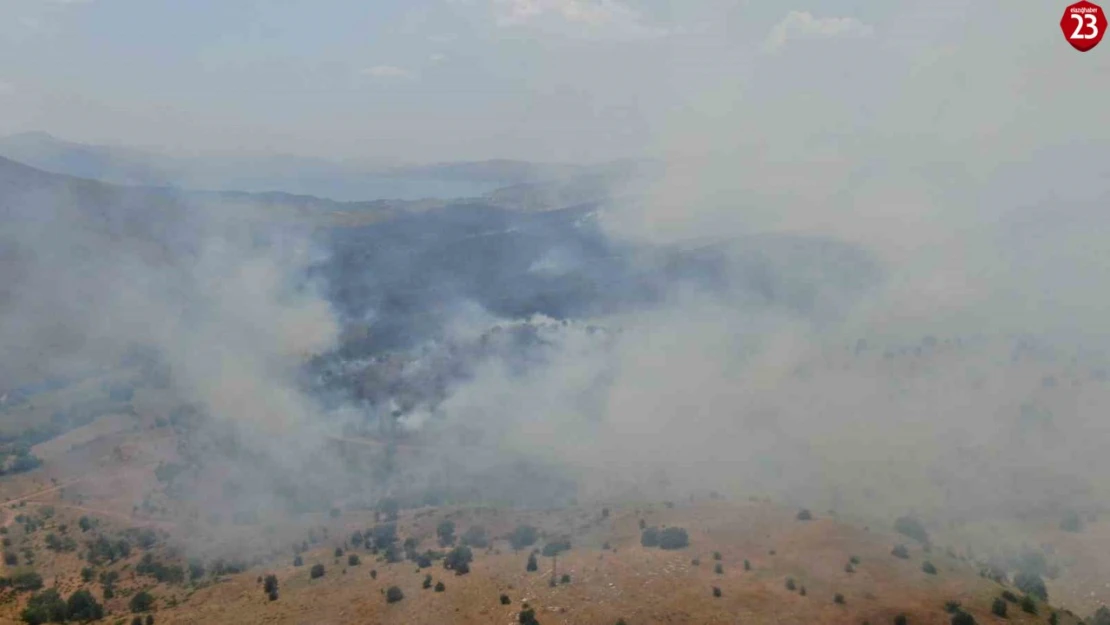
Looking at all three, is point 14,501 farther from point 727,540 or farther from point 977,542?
point 977,542

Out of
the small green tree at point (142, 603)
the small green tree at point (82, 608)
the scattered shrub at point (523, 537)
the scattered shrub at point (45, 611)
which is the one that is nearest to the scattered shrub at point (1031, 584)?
the scattered shrub at point (523, 537)

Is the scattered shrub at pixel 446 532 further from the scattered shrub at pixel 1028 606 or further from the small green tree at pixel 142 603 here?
the scattered shrub at pixel 1028 606

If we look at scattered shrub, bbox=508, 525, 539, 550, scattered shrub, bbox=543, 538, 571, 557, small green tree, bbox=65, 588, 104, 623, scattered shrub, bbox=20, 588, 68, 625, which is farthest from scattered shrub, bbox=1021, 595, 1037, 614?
scattered shrub, bbox=20, 588, 68, 625

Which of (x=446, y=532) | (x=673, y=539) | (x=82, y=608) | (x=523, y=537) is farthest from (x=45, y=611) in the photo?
(x=673, y=539)

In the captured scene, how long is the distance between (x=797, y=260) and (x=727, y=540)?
93.2 meters

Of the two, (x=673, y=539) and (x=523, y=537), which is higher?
(x=673, y=539)

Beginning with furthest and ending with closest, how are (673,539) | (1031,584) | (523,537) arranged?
(523,537), (673,539), (1031,584)

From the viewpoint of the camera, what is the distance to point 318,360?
107750 mm

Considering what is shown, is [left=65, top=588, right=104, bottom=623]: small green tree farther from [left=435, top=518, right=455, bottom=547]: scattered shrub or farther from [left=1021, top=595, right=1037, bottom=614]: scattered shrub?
[left=1021, top=595, right=1037, bottom=614]: scattered shrub

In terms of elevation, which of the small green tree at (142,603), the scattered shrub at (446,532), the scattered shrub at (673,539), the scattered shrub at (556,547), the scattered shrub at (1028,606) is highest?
the scattered shrub at (1028,606)

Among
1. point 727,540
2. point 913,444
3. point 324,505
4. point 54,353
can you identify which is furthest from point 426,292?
point 727,540

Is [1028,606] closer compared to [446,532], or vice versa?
[1028,606]

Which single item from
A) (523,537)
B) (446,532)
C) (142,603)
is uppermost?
(523,537)

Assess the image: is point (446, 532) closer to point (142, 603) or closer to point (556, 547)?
point (556, 547)
